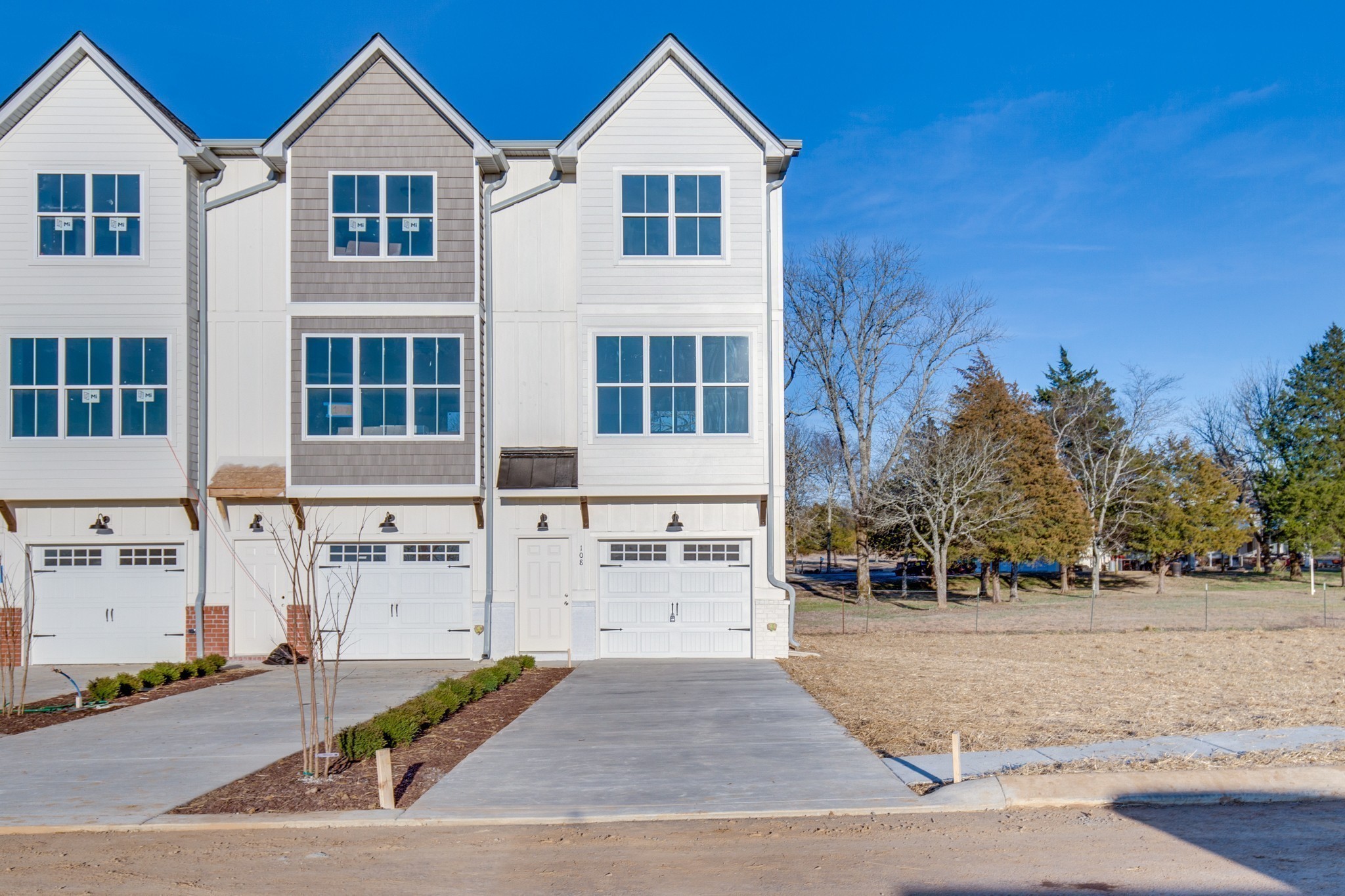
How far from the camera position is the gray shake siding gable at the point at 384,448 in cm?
1864

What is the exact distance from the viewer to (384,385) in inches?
738

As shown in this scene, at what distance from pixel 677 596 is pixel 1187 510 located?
36375 millimetres

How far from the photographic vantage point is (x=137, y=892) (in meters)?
6.59

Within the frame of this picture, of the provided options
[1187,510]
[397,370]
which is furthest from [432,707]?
[1187,510]

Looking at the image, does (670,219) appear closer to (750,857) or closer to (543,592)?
(543,592)

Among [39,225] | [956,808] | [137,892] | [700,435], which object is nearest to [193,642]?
[39,225]

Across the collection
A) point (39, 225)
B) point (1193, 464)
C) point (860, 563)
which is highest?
point (39, 225)

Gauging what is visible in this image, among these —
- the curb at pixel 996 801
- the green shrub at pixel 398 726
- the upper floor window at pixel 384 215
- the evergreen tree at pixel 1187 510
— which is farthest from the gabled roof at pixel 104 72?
the evergreen tree at pixel 1187 510

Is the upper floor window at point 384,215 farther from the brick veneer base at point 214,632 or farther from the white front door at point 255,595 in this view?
the brick veneer base at point 214,632

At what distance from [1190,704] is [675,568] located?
894cm

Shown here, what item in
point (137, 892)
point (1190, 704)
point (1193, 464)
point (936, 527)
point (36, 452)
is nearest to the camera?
point (137, 892)

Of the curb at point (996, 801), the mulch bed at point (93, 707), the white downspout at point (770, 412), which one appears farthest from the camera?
the white downspout at point (770, 412)

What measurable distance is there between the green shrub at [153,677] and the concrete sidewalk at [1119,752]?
11.8m

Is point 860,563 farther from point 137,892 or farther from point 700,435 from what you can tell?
point 137,892
